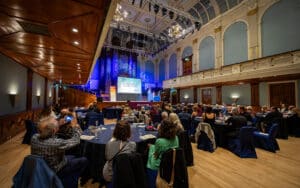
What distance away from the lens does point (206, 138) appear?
4.14 m

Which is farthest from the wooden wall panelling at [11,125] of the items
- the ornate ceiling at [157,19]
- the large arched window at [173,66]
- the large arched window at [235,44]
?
the large arched window at [173,66]

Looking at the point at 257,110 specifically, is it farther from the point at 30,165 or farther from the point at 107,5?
the point at 30,165

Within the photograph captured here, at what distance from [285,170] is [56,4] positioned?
5109 millimetres

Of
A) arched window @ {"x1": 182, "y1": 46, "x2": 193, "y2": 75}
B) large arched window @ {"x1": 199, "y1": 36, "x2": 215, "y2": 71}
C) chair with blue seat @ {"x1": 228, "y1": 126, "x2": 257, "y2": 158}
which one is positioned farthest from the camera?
arched window @ {"x1": 182, "y1": 46, "x2": 193, "y2": 75}

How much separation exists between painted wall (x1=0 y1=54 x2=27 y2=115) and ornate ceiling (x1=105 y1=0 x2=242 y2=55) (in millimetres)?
6175

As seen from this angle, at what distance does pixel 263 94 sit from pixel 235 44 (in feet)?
12.4

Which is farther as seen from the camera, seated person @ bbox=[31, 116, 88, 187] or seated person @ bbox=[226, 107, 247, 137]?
seated person @ bbox=[226, 107, 247, 137]

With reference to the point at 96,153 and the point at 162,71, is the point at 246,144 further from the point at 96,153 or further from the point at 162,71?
the point at 162,71

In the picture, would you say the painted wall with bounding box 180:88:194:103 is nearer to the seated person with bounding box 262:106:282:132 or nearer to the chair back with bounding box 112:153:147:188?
the seated person with bounding box 262:106:282:132

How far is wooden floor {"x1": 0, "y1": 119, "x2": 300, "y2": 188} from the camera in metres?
2.62

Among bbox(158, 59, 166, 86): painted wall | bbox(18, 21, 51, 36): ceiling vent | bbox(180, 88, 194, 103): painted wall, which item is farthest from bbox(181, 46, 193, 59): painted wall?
bbox(18, 21, 51, 36): ceiling vent

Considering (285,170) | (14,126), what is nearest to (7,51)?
(14,126)

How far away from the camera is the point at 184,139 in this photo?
118 inches

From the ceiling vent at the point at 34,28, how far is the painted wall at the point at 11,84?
2.85 meters
